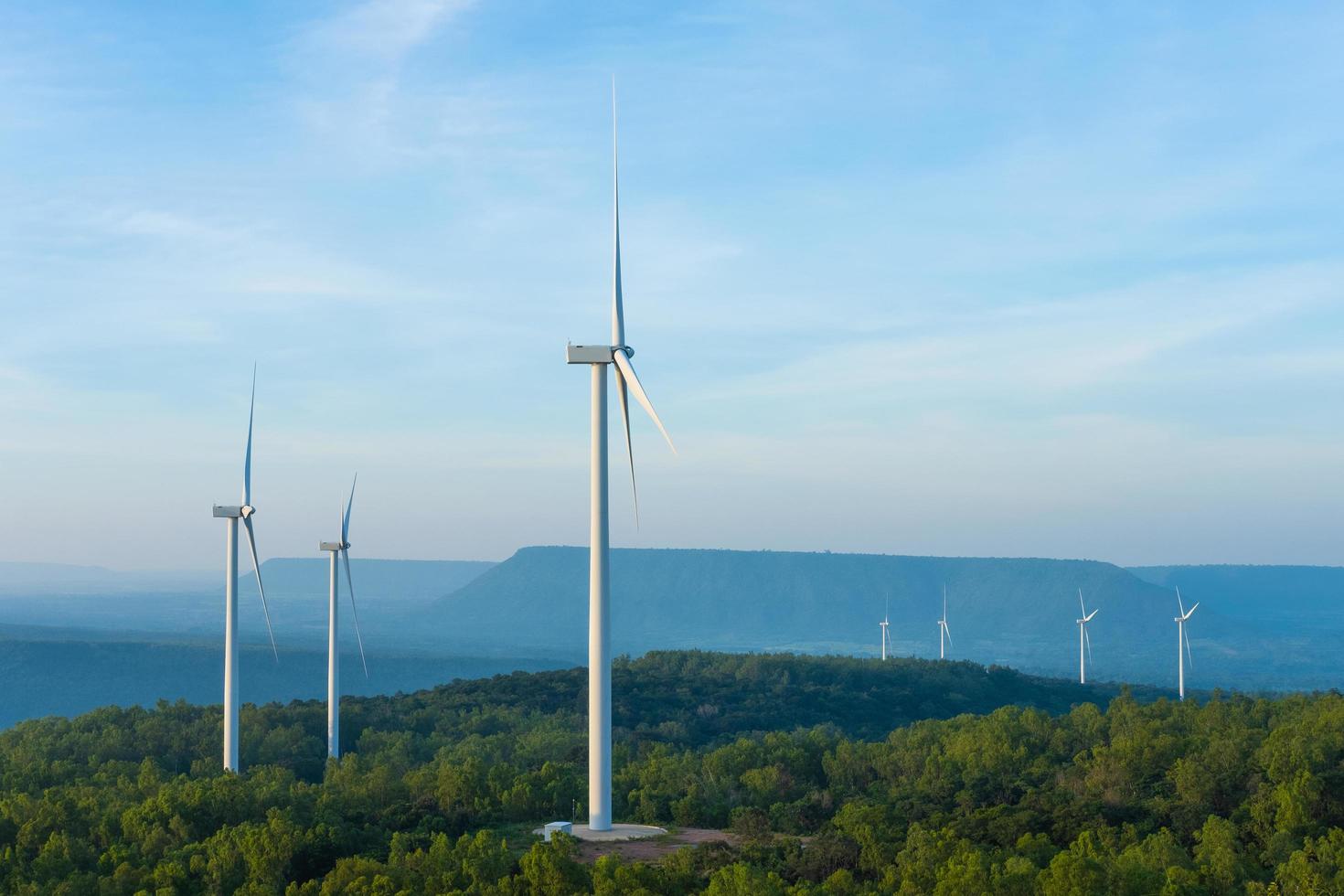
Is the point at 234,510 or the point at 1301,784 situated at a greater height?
the point at 234,510

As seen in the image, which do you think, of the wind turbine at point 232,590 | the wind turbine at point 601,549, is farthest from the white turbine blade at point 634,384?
the wind turbine at point 232,590

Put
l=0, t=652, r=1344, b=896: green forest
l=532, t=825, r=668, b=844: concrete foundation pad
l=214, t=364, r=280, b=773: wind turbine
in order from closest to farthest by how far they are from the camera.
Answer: l=0, t=652, r=1344, b=896: green forest, l=532, t=825, r=668, b=844: concrete foundation pad, l=214, t=364, r=280, b=773: wind turbine

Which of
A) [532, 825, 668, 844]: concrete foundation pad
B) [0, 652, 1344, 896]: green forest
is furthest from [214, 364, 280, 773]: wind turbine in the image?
[532, 825, 668, 844]: concrete foundation pad

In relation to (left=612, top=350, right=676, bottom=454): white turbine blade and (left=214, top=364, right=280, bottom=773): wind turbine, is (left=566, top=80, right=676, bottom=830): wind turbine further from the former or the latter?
(left=214, top=364, right=280, bottom=773): wind turbine

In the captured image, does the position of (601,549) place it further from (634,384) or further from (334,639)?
(334,639)

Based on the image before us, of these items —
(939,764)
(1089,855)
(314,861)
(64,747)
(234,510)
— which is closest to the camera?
(1089,855)

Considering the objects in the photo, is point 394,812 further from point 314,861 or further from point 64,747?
point 64,747

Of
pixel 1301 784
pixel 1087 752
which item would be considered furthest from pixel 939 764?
pixel 1301 784
